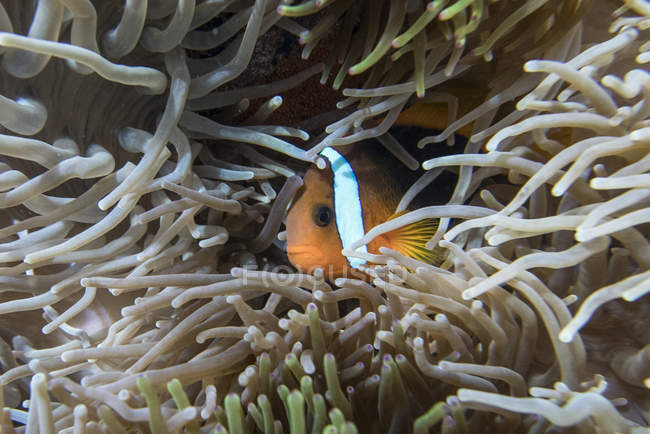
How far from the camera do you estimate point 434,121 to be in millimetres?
1006

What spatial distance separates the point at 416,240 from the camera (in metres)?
0.97

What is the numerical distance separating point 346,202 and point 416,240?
0.51 ft

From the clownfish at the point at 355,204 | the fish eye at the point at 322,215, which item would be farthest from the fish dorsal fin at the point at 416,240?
the fish eye at the point at 322,215

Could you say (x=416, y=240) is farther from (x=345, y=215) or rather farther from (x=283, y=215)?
(x=283, y=215)

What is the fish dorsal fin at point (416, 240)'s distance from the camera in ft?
3.12

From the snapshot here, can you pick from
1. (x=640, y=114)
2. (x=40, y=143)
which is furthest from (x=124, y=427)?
(x=640, y=114)

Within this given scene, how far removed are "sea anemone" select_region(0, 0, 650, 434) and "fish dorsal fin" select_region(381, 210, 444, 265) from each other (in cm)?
5

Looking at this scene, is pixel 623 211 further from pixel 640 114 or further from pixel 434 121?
pixel 434 121

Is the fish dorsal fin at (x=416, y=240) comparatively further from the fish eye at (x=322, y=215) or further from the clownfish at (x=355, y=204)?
the fish eye at (x=322, y=215)

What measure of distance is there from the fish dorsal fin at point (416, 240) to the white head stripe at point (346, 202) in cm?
6

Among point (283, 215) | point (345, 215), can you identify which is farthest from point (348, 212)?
point (283, 215)

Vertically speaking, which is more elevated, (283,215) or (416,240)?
(283,215)

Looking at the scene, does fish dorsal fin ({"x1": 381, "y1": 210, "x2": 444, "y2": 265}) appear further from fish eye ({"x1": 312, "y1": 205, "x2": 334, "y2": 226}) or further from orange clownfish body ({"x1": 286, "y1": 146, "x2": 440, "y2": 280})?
fish eye ({"x1": 312, "y1": 205, "x2": 334, "y2": 226})

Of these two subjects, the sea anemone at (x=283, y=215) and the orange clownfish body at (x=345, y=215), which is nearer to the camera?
the sea anemone at (x=283, y=215)
